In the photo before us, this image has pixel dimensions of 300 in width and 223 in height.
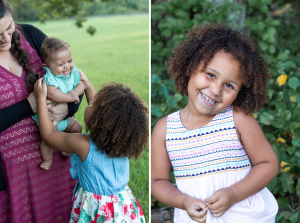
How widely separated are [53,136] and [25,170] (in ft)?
0.77

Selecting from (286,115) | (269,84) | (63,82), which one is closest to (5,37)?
(63,82)

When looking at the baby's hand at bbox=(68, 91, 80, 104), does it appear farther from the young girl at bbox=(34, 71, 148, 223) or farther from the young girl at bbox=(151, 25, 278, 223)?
the young girl at bbox=(151, 25, 278, 223)

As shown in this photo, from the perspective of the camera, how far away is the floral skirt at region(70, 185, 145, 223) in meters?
1.58

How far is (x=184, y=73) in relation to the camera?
5.48ft

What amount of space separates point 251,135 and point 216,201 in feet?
1.12

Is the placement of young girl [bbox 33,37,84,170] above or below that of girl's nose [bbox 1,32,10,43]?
below

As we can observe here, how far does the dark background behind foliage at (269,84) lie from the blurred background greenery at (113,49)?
1.78ft

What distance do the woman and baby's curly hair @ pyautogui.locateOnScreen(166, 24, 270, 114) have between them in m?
0.65

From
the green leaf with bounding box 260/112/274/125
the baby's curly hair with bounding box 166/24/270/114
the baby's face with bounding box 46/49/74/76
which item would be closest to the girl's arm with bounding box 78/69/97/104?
the baby's face with bounding box 46/49/74/76

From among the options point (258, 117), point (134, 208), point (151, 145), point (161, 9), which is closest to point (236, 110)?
point (151, 145)

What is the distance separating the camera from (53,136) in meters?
1.53

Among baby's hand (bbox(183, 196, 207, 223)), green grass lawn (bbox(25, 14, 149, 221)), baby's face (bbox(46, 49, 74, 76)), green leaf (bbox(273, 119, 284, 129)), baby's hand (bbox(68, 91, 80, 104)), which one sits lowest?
green grass lawn (bbox(25, 14, 149, 221))

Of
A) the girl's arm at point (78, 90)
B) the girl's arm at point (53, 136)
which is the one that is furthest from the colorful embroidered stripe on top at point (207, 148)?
the girl's arm at point (78, 90)

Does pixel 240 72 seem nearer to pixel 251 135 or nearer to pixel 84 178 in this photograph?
pixel 251 135
